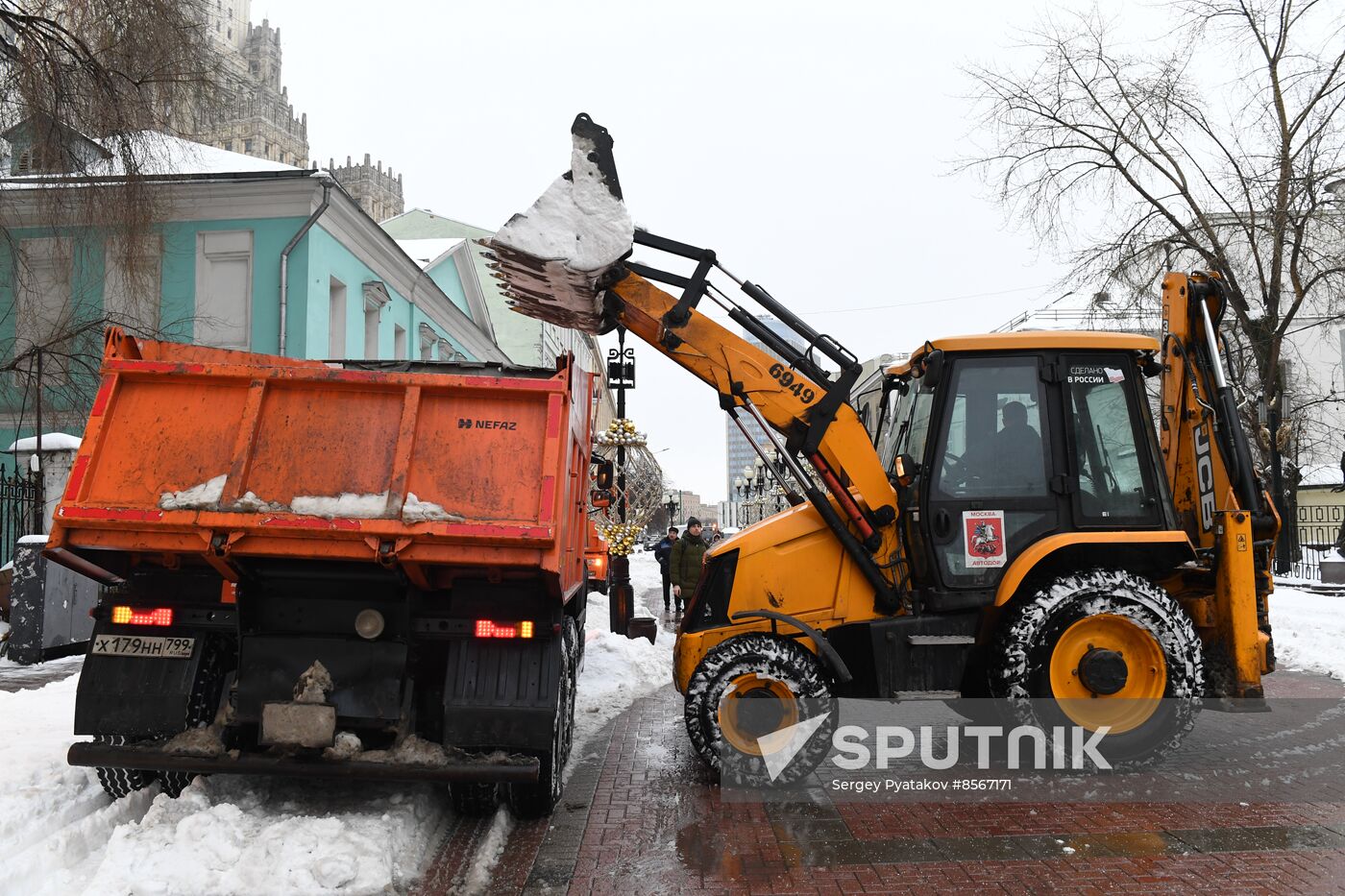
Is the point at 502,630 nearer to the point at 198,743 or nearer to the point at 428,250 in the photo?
the point at 198,743

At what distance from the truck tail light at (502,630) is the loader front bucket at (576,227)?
204cm

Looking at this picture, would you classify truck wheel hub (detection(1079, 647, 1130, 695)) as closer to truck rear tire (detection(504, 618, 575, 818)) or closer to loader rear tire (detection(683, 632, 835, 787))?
loader rear tire (detection(683, 632, 835, 787))

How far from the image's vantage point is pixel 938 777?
236 inches

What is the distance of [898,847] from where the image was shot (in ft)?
15.6

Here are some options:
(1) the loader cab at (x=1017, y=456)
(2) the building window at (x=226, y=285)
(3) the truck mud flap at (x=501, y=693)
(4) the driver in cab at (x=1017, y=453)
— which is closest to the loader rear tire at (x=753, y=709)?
Result: (1) the loader cab at (x=1017, y=456)

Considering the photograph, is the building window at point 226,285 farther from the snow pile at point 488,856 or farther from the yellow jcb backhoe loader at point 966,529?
the snow pile at point 488,856

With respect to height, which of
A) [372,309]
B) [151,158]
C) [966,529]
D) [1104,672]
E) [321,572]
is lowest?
[1104,672]

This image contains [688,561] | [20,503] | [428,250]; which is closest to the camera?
[20,503]

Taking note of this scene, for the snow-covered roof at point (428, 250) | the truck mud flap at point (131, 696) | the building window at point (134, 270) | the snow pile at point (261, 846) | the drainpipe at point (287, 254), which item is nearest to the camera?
the snow pile at point (261, 846)

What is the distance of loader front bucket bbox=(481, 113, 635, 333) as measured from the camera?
5.53 metres

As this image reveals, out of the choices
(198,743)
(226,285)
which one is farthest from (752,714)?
(226,285)

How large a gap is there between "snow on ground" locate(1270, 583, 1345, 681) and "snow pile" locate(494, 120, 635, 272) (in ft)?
30.0

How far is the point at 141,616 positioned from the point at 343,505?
126 centimetres

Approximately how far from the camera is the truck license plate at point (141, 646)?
4852mm
